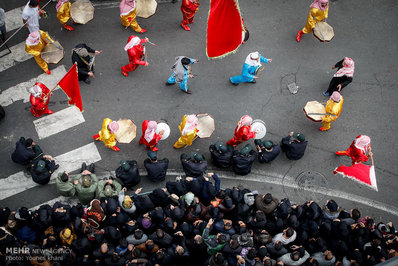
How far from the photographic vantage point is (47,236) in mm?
8523

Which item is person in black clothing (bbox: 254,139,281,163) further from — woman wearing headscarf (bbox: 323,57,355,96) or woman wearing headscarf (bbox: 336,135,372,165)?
woman wearing headscarf (bbox: 323,57,355,96)

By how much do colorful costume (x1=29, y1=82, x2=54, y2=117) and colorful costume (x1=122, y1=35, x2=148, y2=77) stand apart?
2605 millimetres

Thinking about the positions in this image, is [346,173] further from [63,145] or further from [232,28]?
[63,145]

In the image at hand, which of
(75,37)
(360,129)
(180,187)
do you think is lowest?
(360,129)

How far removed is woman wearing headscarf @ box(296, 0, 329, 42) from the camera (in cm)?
1224

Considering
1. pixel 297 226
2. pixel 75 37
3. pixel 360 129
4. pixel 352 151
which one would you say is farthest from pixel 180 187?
pixel 75 37

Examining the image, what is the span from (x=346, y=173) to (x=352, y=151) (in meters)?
1.14

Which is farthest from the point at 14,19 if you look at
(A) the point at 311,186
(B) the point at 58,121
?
(A) the point at 311,186

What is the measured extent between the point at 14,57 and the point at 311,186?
33.5ft

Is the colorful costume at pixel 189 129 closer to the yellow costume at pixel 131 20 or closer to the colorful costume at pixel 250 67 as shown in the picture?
the colorful costume at pixel 250 67

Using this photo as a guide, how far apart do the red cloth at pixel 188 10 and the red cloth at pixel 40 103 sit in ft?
16.9

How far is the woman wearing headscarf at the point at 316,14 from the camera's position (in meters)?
12.2

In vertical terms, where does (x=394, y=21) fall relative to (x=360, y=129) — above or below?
above

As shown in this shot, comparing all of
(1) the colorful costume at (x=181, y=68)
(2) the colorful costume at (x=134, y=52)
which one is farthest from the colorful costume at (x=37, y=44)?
(1) the colorful costume at (x=181, y=68)
